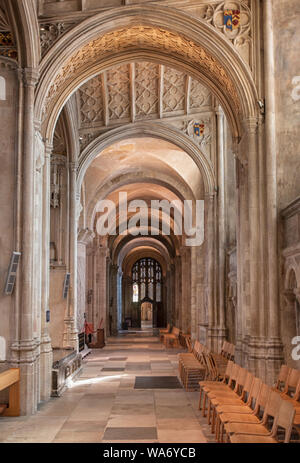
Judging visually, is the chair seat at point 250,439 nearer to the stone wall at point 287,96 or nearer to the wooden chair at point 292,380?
the wooden chair at point 292,380

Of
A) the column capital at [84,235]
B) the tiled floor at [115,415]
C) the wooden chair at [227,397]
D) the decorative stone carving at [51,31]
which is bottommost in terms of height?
the tiled floor at [115,415]

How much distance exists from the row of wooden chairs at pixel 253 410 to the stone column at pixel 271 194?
2.35ft

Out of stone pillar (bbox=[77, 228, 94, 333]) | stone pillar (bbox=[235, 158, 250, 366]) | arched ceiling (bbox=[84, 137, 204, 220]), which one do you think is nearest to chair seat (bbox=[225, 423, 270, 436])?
stone pillar (bbox=[235, 158, 250, 366])

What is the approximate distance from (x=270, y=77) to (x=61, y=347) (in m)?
10.0

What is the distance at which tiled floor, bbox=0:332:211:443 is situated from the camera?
27.2ft

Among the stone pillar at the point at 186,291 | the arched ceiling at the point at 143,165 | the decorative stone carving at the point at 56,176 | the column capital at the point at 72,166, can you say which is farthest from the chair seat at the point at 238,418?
the stone pillar at the point at 186,291

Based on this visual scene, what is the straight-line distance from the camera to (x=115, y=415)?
994 cm

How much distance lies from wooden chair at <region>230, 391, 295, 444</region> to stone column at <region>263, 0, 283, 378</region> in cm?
398

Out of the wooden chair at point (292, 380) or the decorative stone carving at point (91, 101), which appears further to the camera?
the decorative stone carving at point (91, 101)

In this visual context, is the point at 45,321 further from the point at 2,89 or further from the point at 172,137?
the point at 172,137

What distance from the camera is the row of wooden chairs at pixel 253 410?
19.4ft

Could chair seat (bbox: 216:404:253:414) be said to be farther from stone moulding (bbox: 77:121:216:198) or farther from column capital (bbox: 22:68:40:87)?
stone moulding (bbox: 77:121:216:198)
